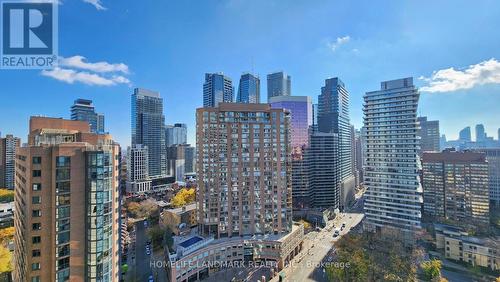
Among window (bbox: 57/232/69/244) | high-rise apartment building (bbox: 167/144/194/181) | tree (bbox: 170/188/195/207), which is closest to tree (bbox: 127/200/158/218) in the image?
tree (bbox: 170/188/195/207)

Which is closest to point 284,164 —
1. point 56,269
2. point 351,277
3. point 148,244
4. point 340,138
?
point 351,277

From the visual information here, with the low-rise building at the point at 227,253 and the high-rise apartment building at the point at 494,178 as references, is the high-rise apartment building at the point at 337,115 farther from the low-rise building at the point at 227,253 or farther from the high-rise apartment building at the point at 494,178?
the low-rise building at the point at 227,253

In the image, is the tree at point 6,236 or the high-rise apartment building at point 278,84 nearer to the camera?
the tree at point 6,236

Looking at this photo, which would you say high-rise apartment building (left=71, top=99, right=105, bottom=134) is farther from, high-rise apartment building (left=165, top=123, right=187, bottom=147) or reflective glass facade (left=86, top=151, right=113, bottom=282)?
reflective glass facade (left=86, top=151, right=113, bottom=282)

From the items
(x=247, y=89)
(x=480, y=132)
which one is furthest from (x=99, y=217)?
(x=480, y=132)

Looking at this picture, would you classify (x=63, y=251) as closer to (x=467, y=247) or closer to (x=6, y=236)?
(x=6, y=236)

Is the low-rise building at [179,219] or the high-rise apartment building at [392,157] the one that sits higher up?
the high-rise apartment building at [392,157]

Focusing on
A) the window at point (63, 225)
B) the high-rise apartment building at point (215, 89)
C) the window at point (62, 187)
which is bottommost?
the window at point (63, 225)

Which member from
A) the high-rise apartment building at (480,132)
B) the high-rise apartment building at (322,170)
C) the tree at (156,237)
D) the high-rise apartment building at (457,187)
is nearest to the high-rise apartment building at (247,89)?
the high-rise apartment building at (322,170)
